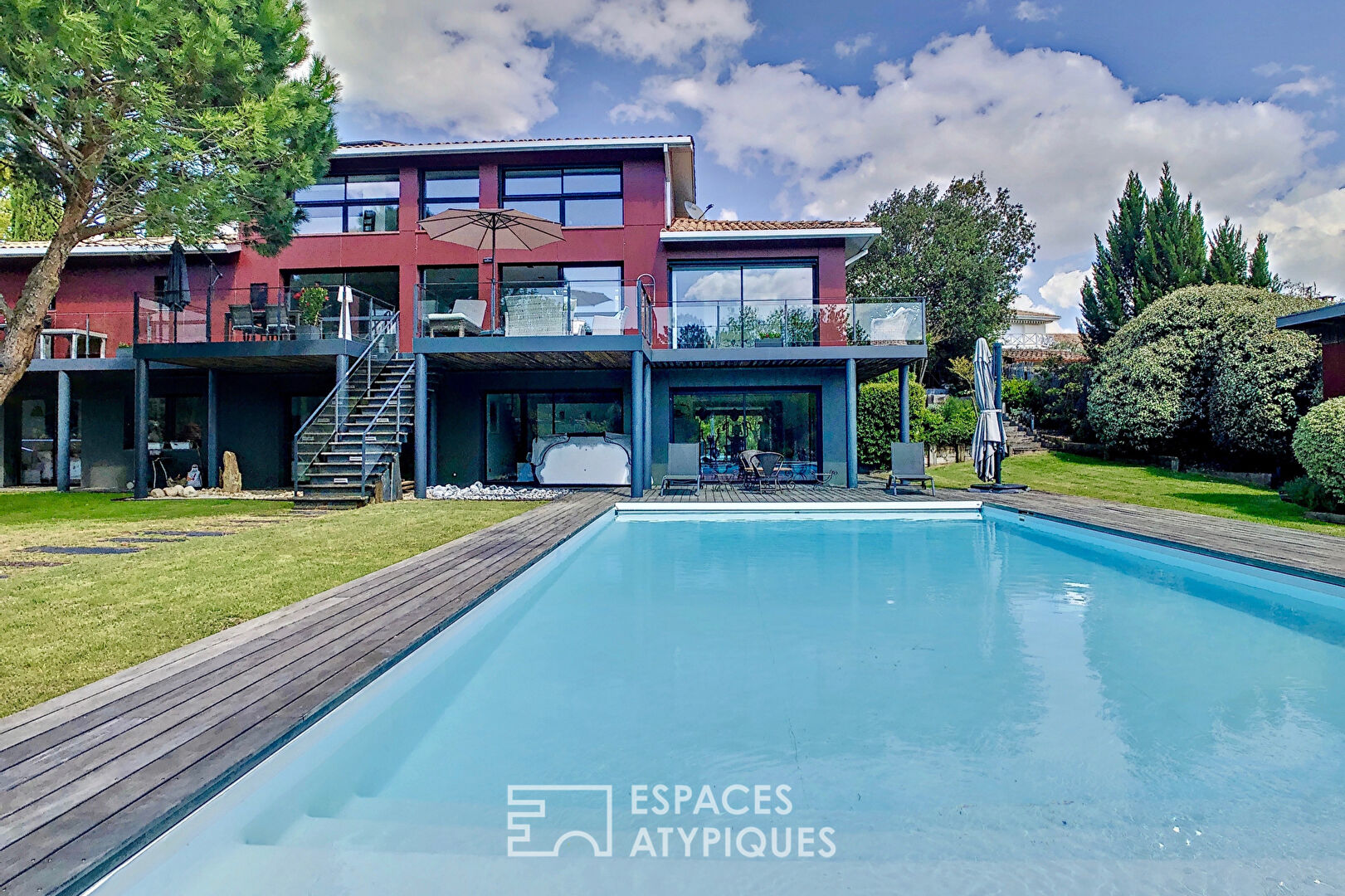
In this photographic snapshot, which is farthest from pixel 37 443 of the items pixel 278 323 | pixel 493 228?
pixel 493 228

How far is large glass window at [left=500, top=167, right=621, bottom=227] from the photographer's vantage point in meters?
15.8

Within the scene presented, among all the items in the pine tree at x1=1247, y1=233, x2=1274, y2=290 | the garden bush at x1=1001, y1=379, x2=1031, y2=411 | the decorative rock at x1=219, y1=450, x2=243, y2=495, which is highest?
the pine tree at x1=1247, y1=233, x2=1274, y2=290

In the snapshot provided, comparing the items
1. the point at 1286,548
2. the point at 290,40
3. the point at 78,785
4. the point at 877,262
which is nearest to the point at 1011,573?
the point at 1286,548

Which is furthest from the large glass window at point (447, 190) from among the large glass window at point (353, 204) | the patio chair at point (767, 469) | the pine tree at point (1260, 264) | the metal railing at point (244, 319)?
the pine tree at point (1260, 264)

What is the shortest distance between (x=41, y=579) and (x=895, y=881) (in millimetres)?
6455

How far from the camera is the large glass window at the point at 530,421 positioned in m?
15.9

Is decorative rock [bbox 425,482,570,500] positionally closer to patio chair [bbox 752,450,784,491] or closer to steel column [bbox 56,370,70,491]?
patio chair [bbox 752,450,784,491]

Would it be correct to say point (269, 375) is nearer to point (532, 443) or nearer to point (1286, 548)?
point (532, 443)

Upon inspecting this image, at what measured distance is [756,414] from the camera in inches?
622

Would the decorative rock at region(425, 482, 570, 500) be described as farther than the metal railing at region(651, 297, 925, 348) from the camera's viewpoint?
No

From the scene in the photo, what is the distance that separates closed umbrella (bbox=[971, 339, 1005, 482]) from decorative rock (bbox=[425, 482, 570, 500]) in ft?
24.9

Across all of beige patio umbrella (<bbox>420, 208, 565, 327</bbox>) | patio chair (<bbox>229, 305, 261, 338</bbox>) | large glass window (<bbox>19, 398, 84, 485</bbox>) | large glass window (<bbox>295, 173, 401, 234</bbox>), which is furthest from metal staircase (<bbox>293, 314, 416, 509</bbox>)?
large glass window (<bbox>19, 398, 84, 485</bbox>)

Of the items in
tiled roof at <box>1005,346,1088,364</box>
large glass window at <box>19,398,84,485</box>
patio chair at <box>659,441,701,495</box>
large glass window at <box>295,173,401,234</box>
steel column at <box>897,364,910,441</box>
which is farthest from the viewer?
tiled roof at <box>1005,346,1088,364</box>

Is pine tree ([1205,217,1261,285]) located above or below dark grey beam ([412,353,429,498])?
above
